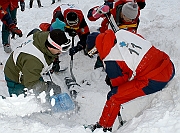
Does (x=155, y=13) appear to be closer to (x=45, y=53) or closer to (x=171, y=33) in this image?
(x=171, y=33)

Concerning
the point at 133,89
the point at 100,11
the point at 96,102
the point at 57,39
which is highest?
the point at 57,39

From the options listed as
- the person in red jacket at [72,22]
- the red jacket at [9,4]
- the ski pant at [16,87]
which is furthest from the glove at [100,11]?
the ski pant at [16,87]

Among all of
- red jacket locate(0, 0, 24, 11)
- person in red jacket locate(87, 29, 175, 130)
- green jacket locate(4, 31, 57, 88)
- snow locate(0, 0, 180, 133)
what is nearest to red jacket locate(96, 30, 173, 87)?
person in red jacket locate(87, 29, 175, 130)

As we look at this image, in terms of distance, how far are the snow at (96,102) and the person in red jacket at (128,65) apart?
0.76 feet

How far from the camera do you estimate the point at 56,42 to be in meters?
2.90

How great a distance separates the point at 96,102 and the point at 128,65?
4.50ft

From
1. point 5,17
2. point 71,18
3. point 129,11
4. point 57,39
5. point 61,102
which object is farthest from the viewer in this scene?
point 5,17

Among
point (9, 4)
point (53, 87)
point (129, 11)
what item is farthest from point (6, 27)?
point (129, 11)

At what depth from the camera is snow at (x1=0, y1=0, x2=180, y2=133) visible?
2670 mm

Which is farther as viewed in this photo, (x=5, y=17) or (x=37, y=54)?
(x=5, y=17)

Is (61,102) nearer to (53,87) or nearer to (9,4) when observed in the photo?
(53,87)

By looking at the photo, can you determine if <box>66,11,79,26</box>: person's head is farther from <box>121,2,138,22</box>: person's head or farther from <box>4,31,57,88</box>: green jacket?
<box>4,31,57,88</box>: green jacket

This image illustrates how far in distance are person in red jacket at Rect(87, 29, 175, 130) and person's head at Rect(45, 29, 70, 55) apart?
0.25m

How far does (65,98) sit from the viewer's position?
10.6 ft
